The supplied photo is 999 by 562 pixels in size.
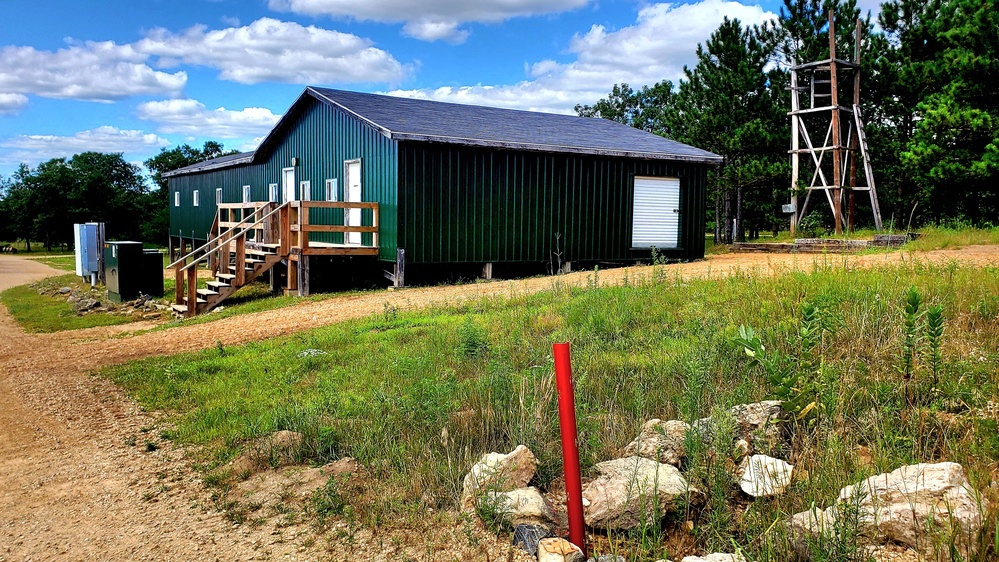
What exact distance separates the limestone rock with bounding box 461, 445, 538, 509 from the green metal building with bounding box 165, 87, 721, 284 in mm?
10928

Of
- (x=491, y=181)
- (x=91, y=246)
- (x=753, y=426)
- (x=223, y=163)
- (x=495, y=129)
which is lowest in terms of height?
(x=753, y=426)

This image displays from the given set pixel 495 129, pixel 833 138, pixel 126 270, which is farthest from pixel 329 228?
pixel 833 138

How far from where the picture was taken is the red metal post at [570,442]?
3516 millimetres

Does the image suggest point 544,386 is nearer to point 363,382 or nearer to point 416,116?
point 363,382

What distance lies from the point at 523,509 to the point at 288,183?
19132mm

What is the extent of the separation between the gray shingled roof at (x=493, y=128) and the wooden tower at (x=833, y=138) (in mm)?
5529

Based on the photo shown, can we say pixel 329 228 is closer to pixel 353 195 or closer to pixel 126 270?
pixel 353 195

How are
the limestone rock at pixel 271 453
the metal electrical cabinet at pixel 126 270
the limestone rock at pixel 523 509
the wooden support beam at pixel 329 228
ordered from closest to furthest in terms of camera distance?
the limestone rock at pixel 523 509 → the limestone rock at pixel 271 453 → the wooden support beam at pixel 329 228 → the metal electrical cabinet at pixel 126 270

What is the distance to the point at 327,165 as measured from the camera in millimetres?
18500

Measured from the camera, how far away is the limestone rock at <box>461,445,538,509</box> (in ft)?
13.2

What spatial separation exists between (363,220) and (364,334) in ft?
25.8

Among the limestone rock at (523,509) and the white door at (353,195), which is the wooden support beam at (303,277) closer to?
the white door at (353,195)

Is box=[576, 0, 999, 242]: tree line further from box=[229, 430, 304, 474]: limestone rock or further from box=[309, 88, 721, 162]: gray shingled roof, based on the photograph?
box=[229, 430, 304, 474]: limestone rock

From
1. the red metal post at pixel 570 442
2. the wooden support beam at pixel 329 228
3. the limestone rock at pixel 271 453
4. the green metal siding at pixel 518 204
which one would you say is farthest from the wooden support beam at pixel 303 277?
the red metal post at pixel 570 442
